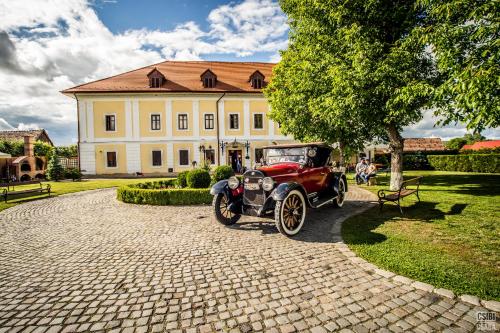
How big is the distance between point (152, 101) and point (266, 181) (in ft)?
68.2

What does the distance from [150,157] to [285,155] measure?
19.1m

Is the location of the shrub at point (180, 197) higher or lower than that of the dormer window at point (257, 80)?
lower

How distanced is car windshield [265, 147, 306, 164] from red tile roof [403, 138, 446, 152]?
39.8 m

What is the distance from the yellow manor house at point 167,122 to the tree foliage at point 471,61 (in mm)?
A: 16139

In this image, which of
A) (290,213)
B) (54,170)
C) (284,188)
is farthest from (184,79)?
(290,213)

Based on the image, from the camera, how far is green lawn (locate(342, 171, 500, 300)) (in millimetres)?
3291

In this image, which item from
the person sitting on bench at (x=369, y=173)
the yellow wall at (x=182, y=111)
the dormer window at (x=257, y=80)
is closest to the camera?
the person sitting on bench at (x=369, y=173)

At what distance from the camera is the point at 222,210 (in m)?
6.26

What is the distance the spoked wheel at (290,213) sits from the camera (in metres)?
4.96

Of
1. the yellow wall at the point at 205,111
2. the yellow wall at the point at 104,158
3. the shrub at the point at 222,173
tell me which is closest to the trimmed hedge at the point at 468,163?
the shrub at the point at 222,173

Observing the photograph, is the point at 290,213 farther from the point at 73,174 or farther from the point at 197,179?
the point at 73,174

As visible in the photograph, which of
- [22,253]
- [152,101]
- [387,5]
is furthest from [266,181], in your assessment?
[152,101]

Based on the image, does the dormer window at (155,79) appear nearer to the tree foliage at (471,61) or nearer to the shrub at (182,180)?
the shrub at (182,180)

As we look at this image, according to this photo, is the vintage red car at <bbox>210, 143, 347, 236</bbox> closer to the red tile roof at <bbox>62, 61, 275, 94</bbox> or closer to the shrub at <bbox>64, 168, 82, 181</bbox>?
the shrub at <bbox>64, 168, 82, 181</bbox>
